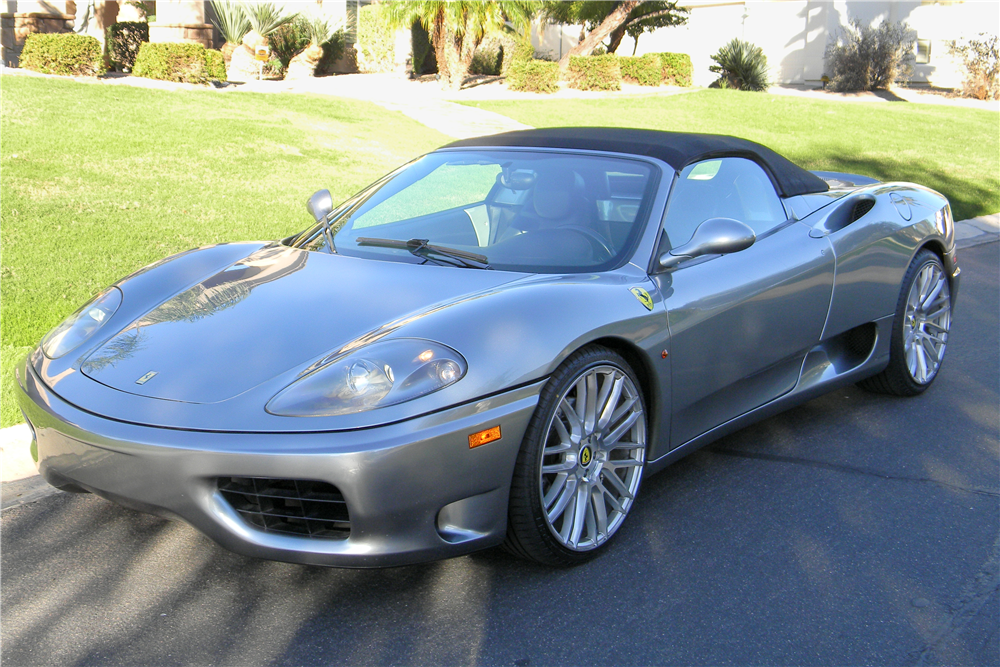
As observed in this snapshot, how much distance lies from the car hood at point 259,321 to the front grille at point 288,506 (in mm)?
267

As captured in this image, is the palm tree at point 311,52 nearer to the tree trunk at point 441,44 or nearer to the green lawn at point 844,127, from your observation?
the tree trunk at point 441,44

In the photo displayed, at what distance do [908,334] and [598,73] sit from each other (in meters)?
18.4

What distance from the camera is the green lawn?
13.2 metres

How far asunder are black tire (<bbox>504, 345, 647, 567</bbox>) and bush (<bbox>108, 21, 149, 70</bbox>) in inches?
694

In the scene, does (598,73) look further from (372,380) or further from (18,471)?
(372,380)

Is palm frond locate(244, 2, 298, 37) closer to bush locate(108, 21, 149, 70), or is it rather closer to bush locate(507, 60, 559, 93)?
bush locate(108, 21, 149, 70)

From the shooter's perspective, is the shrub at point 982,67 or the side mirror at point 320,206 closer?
the side mirror at point 320,206

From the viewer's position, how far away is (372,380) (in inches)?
105

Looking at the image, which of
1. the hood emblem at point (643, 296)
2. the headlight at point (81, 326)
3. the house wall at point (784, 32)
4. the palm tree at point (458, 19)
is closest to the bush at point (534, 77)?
the palm tree at point (458, 19)

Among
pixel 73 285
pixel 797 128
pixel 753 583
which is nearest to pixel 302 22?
pixel 797 128

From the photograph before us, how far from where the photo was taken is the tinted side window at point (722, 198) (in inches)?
146

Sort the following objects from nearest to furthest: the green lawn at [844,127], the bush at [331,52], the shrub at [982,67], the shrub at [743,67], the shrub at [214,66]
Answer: the green lawn at [844,127], the shrub at [214,66], the bush at [331,52], the shrub at [982,67], the shrub at [743,67]

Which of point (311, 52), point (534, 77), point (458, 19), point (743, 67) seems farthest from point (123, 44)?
point (743, 67)

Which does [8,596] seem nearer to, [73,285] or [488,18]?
[73,285]
